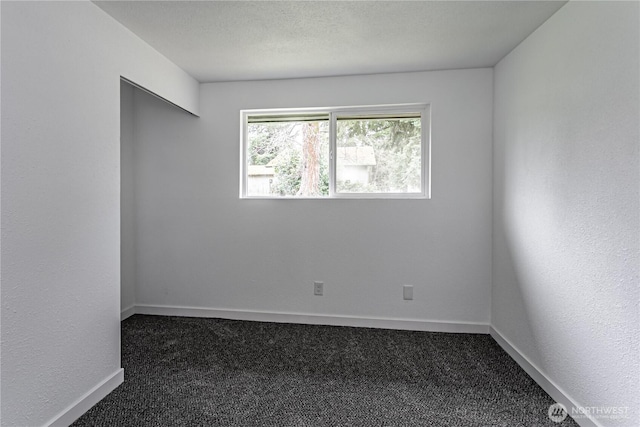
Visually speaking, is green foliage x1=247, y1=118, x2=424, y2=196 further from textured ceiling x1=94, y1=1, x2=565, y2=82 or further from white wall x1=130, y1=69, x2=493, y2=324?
textured ceiling x1=94, y1=1, x2=565, y2=82

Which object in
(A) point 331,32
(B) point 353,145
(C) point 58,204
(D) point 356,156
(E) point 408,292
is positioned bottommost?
(E) point 408,292

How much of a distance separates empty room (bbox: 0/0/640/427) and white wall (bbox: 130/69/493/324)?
0.8 inches

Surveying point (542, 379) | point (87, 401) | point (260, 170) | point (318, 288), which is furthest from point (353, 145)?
point (87, 401)

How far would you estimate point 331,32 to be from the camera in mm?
2279

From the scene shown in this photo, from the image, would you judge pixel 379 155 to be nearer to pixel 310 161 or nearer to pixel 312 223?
pixel 310 161

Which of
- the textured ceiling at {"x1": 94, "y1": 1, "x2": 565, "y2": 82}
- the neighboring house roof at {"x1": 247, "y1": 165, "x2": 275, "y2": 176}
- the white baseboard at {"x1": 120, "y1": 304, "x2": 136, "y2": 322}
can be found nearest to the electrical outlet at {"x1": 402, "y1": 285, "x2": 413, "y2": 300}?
the neighboring house roof at {"x1": 247, "y1": 165, "x2": 275, "y2": 176}

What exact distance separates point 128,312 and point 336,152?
8.25 feet

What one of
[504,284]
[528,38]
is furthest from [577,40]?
[504,284]

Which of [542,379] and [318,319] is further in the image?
[318,319]

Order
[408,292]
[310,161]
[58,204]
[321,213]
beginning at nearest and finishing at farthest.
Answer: [58,204]
[408,292]
[321,213]
[310,161]

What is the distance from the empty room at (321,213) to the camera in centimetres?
160

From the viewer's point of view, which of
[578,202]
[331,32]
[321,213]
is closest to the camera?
[578,202]

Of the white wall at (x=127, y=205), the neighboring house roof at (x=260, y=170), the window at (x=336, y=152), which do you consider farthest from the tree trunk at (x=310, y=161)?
the white wall at (x=127, y=205)

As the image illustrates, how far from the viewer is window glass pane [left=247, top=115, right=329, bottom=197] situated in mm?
3303
